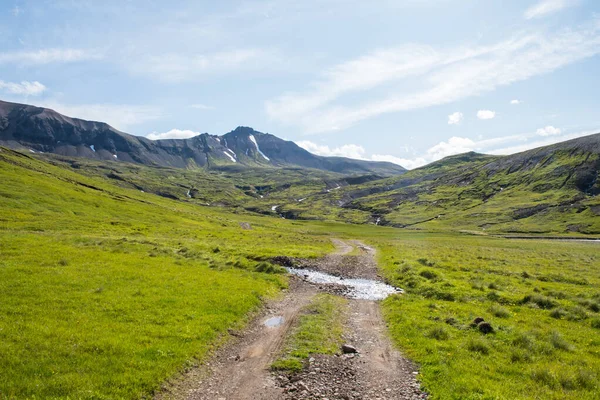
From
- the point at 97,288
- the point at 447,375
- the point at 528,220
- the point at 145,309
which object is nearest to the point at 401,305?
the point at 447,375

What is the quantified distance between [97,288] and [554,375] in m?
26.7

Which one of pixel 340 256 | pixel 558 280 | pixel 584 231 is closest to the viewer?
pixel 558 280

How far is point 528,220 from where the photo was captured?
607ft

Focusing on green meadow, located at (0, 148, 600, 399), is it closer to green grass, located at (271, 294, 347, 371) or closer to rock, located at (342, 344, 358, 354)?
green grass, located at (271, 294, 347, 371)

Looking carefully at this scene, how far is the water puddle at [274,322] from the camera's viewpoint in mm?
22903

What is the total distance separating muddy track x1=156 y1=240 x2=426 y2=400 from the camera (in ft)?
46.3

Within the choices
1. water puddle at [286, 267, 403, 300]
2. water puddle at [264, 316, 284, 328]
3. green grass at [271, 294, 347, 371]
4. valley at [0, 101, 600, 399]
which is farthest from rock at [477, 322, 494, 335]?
water puddle at [264, 316, 284, 328]

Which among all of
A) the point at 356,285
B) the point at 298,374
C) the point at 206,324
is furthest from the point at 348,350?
the point at 356,285

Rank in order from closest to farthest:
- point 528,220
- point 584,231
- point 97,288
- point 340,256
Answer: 1. point 97,288
2. point 340,256
3. point 584,231
4. point 528,220

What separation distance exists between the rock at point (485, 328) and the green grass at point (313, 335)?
8.62m

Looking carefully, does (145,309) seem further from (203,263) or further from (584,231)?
(584,231)

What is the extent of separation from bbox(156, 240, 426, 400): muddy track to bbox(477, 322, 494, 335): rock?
5.85m

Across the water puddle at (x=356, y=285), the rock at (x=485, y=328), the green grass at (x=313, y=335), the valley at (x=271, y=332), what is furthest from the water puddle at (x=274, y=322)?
the rock at (x=485, y=328)

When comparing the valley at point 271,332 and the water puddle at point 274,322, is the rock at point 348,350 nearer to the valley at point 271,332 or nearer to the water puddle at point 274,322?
the valley at point 271,332
